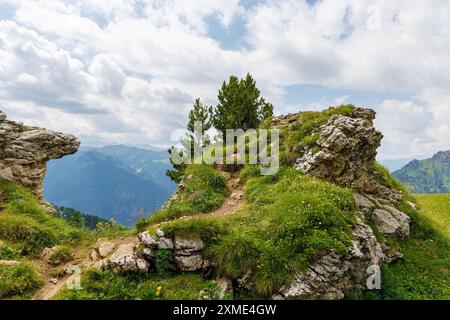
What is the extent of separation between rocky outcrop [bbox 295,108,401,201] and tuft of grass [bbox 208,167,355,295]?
142 inches

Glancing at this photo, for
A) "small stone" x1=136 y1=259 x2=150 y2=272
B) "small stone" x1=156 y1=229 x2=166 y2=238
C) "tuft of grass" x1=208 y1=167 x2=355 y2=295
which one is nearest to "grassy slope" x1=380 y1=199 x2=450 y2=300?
"tuft of grass" x1=208 y1=167 x2=355 y2=295

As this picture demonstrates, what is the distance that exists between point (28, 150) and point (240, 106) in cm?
2488

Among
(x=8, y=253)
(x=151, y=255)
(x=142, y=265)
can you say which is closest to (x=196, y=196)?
(x=151, y=255)

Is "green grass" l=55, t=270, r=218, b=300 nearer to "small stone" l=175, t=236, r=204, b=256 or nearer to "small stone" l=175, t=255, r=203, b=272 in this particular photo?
"small stone" l=175, t=255, r=203, b=272

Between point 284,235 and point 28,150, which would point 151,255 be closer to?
point 284,235

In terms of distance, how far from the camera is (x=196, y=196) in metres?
17.5

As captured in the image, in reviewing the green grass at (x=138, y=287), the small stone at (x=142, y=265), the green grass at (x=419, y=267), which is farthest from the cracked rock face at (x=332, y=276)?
the small stone at (x=142, y=265)

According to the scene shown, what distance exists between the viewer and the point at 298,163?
18953mm

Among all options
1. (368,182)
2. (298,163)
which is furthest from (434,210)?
(298,163)

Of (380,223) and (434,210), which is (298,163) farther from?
(434,210)

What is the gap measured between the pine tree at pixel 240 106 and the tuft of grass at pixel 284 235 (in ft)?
84.7

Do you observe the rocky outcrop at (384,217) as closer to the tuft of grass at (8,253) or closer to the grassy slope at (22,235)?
the grassy slope at (22,235)

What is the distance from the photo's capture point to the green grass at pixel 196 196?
15.3m
